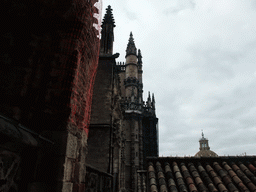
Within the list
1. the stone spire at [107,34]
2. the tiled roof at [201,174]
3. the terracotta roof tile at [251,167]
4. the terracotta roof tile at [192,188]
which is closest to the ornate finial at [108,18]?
the stone spire at [107,34]

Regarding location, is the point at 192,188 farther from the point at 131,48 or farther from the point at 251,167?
the point at 131,48

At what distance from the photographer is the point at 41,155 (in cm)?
250

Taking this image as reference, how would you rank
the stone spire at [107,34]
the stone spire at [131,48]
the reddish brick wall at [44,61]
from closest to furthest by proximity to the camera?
the reddish brick wall at [44,61]
the stone spire at [107,34]
the stone spire at [131,48]

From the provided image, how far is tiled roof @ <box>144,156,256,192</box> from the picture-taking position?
5180 mm

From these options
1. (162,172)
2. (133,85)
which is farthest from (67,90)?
(133,85)

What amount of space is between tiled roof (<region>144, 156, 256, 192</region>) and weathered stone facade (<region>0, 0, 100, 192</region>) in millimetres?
3179

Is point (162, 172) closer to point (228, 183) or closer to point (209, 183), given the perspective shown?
point (209, 183)

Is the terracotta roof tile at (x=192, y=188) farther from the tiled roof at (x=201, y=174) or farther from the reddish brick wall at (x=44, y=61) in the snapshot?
the reddish brick wall at (x=44, y=61)

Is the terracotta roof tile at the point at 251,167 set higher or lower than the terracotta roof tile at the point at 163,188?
higher

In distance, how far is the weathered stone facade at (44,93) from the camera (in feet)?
7.59

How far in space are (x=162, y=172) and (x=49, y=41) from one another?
4985 mm

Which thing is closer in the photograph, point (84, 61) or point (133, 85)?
point (84, 61)

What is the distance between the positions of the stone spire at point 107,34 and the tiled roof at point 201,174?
9529 mm

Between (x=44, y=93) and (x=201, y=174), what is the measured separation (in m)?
5.42
